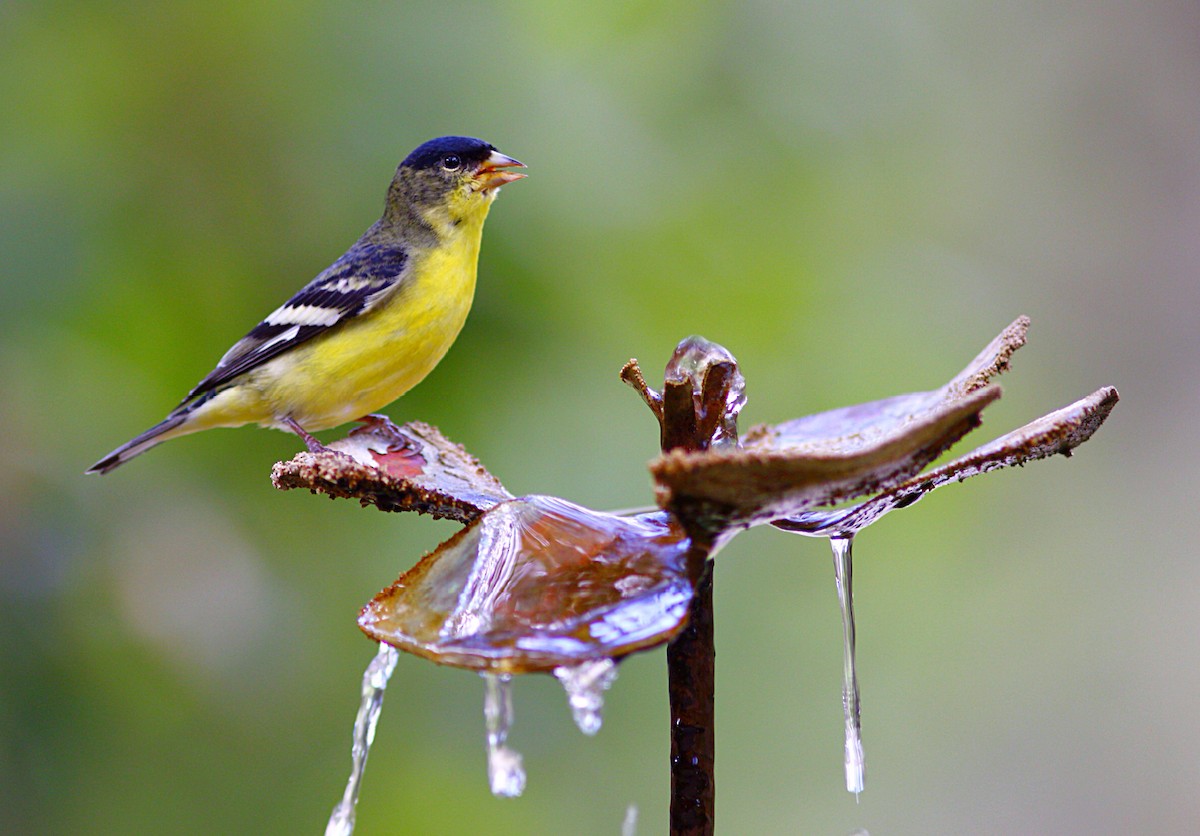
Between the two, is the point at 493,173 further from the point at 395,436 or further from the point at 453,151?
the point at 395,436

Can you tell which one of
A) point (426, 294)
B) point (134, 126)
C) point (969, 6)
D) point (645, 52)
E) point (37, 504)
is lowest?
point (37, 504)

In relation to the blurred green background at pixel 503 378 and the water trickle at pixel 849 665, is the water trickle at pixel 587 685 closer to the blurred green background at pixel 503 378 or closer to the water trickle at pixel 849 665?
the water trickle at pixel 849 665

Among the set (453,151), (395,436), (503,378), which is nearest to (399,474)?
(395,436)

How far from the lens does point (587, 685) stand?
0.67 m

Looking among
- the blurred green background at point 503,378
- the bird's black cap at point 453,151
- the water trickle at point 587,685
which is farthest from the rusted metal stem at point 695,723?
the bird's black cap at point 453,151

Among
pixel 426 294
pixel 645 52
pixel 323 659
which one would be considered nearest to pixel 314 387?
pixel 426 294

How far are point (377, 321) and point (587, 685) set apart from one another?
150 cm

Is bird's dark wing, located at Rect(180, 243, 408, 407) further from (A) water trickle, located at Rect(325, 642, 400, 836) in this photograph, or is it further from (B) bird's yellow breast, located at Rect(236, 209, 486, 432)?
(A) water trickle, located at Rect(325, 642, 400, 836)

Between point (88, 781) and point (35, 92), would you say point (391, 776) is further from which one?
point (35, 92)

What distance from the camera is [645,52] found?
2.21 metres

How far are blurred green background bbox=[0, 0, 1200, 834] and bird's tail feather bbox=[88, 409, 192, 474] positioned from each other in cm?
4

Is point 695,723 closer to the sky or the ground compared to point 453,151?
closer to the ground

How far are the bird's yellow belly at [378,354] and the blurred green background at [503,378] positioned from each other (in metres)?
0.05

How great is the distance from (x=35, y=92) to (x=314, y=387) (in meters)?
0.71
